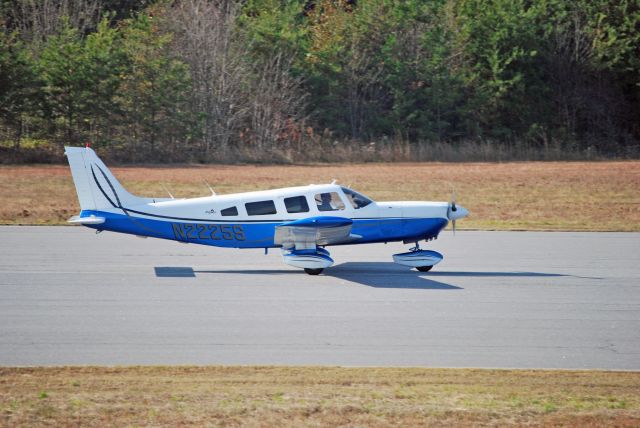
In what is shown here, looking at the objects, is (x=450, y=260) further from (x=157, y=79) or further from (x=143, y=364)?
(x=157, y=79)

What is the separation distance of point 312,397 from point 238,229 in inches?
323

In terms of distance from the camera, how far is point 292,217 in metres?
17.3

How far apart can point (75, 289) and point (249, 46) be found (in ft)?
118

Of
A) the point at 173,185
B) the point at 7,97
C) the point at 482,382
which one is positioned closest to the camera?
the point at 482,382

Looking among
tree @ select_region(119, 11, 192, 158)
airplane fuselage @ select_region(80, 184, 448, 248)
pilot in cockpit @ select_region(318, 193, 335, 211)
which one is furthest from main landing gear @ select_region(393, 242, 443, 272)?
tree @ select_region(119, 11, 192, 158)

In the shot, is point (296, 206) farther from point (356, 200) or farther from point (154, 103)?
point (154, 103)

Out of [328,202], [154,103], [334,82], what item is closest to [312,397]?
Answer: [328,202]

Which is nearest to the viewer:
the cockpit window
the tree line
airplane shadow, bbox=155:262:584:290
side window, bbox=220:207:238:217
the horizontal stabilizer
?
airplane shadow, bbox=155:262:584:290

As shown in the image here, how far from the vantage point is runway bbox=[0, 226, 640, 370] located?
37.4 ft

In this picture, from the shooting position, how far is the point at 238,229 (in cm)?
1728

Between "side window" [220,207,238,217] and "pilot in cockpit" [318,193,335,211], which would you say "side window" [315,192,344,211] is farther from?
"side window" [220,207,238,217]

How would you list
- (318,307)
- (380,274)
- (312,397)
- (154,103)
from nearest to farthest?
1. (312,397)
2. (318,307)
3. (380,274)
4. (154,103)

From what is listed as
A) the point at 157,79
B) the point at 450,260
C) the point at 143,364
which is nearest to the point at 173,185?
the point at 157,79

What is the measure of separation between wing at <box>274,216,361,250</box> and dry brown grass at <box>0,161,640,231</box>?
8986mm
